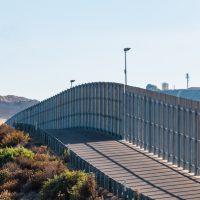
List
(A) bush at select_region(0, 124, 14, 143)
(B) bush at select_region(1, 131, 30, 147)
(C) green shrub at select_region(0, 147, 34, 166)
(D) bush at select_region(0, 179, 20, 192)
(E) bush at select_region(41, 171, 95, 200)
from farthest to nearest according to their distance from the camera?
(A) bush at select_region(0, 124, 14, 143) → (B) bush at select_region(1, 131, 30, 147) → (C) green shrub at select_region(0, 147, 34, 166) → (D) bush at select_region(0, 179, 20, 192) → (E) bush at select_region(41, 171, 95, 200)

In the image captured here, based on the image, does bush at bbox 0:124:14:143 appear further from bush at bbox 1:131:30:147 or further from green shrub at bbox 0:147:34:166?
green shrub at bbox 0:147:34:166

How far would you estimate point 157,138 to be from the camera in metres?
49.0

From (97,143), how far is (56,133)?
8607 millimetres

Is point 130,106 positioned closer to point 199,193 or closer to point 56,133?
point 56,133

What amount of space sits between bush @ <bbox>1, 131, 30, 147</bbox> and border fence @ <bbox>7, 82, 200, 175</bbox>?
7.33m

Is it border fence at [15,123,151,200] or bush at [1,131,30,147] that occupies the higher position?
bush at [1,131,30,147]

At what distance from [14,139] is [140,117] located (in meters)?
9.85

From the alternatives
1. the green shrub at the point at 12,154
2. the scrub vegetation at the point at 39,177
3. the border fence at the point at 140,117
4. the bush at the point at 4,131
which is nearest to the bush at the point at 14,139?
the scrub vegetation at the point at 39,177

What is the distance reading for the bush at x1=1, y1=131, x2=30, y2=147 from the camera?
2179 inches

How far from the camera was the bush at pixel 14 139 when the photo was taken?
5534 cm

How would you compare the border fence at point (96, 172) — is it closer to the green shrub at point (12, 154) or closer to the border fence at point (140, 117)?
the green shrub at point (12, 154)

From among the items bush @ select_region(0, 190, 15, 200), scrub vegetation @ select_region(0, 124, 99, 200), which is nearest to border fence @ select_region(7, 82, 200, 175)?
scrub vegetation @ select_region(0, 124, 99, 200)

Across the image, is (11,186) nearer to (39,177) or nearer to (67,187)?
(39,177)

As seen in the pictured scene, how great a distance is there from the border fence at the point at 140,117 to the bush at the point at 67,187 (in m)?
8.11
